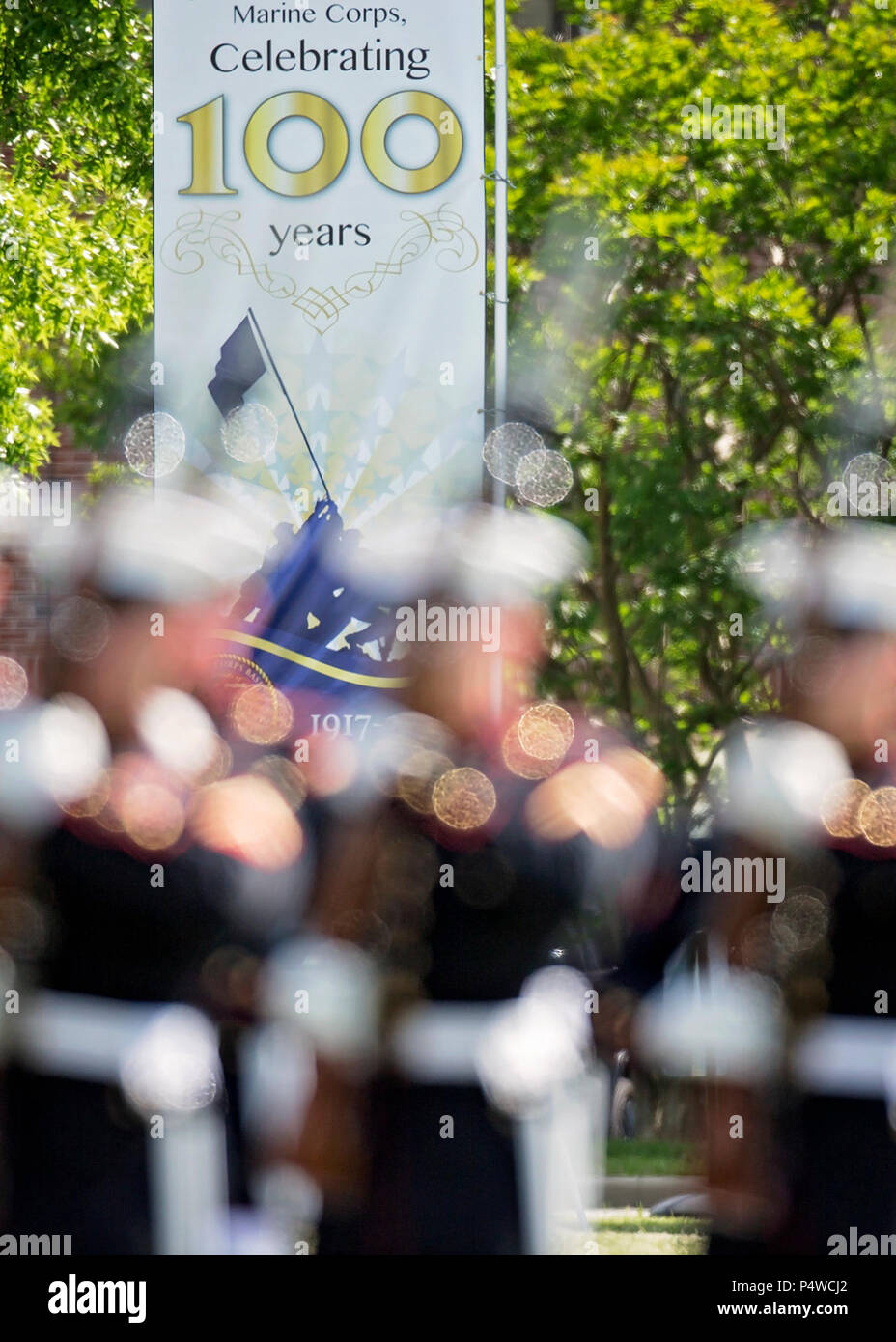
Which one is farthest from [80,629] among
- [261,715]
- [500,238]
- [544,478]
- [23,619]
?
[544,478]

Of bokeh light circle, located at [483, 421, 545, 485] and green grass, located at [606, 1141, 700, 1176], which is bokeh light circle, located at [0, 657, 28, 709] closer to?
green grass, located at [606, 1141, 700, 1176]

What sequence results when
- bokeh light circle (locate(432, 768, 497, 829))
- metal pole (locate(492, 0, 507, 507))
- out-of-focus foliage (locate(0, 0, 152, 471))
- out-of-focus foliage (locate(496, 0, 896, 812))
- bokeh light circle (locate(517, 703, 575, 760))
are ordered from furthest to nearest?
out-of-focus foliage (locate(496, 0, 896, 812))
out-of-focus foliage (locate(0, 0, 152, 471))
metal pole (locate(492, 0, 507, 507))
bokeh light circle (locate(517, 703, 575, 760))
bokeh light circle (locate(432, 768, 497, 829))

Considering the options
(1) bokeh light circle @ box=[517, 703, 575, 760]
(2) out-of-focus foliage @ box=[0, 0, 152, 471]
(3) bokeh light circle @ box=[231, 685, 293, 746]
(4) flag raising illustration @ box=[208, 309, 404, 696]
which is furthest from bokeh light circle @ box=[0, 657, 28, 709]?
(2) out-of-focus foliage @ box=[0, 0, 152, 471]

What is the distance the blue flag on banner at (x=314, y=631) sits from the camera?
11.5 ft

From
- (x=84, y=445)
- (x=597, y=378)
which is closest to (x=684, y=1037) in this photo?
(x=597, y=378)

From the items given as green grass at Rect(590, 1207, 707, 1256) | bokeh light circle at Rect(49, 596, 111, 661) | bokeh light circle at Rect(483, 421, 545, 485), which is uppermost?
bokeh light circle at Rect(483, 421, 545, 485)

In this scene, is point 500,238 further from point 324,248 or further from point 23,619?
point 23,619

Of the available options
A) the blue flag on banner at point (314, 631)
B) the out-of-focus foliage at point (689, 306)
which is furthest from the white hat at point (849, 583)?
the out-of-focus foliage at point (689, 306)

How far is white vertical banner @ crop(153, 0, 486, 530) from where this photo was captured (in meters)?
3.65

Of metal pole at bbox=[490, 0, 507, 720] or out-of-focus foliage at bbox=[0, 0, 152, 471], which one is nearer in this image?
metal pole at bbox=[490, 0, 507, 720]

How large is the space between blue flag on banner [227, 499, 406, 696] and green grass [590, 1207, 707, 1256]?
1.21m

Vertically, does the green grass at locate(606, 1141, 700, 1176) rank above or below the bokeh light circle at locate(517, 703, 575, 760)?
below

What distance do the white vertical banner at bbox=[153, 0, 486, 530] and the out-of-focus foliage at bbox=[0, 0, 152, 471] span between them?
0.86 metres

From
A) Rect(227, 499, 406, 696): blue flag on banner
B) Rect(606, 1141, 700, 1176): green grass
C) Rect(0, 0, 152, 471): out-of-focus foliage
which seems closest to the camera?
Rect(606, 1141, 700, 1176): green grass
